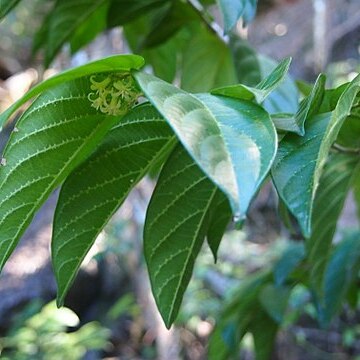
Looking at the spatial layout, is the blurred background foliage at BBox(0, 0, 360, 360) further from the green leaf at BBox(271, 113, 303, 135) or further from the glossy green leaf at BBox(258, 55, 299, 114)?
the green leaf at BBox(271, 113, 303, 135)

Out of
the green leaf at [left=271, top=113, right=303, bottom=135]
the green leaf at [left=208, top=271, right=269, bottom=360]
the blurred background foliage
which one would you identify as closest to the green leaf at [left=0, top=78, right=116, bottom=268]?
the green leaf at [left=271, top=113, right=303, bottom=135]

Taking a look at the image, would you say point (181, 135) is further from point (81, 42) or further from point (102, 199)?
point (81, 42)

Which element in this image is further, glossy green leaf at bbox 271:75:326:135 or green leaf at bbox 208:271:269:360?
green leaf at bbox 208:271:269:360

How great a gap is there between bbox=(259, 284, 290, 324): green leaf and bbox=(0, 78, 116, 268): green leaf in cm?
47

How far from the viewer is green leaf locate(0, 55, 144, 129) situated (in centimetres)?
30

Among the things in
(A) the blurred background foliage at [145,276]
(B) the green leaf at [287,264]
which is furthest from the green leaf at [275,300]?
(A) the blurred background foliage at [145,276]

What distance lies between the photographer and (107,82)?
340mm

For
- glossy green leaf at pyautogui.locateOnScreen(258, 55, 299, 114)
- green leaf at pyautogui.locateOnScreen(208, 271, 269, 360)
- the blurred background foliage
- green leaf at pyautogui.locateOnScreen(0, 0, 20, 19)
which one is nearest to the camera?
green leaf at pyautogui.locateOnScreen(0, 0, 20, 19)

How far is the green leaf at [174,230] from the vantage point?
0.38m

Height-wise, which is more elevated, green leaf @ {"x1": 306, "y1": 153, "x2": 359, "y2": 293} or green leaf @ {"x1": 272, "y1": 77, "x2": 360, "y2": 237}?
green leaf @ {"x1": 272, "y1": 77, "x2": 360, "y2": 237}

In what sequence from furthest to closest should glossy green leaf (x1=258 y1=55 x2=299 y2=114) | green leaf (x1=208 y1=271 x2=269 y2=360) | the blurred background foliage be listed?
the blurred background foliage, green leaf (x1=208 y1=271 x2=269 y2=360), glossy green leaf (x1=258 y1=55 x2=299 y2=114)

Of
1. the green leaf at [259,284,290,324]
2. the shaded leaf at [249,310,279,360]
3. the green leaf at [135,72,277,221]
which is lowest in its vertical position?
the shaded leaf at [249,310,279,360]

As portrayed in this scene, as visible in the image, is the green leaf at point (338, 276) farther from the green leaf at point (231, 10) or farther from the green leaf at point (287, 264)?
the green leaf at point (231, 10)

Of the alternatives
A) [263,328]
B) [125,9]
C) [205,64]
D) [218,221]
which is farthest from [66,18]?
[263,328]
